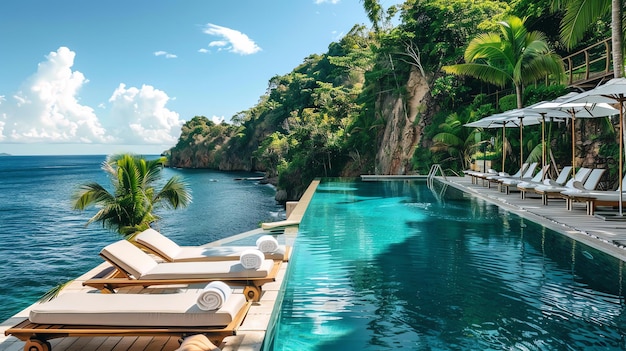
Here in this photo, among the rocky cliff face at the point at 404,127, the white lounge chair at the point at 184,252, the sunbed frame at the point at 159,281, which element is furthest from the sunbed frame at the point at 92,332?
the rocky cliff face at the point at 404,127

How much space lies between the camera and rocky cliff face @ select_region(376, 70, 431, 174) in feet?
90.9

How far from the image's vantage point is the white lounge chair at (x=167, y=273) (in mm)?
4605

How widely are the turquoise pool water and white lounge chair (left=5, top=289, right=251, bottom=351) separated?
28.6 inches

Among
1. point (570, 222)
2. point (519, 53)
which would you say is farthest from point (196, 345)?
point (519, 53)

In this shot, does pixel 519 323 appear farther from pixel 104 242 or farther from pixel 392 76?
pixel 392 76

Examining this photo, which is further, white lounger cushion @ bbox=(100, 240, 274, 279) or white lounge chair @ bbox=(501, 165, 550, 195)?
white lounge chair @ bbox=(501, 165, 550, 195)

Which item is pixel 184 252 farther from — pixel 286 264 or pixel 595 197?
pixel 595 197

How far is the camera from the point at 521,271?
5.83 metres

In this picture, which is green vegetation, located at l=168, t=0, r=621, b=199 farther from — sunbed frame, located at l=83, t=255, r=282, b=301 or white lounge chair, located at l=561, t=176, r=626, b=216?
sunbed frame, located at l=83, t=255, r=282, b=301

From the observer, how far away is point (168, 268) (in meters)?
5.00

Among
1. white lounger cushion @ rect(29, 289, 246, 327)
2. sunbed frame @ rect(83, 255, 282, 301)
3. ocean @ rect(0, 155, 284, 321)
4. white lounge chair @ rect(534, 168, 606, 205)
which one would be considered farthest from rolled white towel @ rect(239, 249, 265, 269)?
white lounge chair @ rect(534, 168, 606, 205)

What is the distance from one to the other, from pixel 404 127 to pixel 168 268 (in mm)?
25081

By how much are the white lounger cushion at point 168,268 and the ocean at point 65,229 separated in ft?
14.0

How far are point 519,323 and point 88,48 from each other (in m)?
83.7
